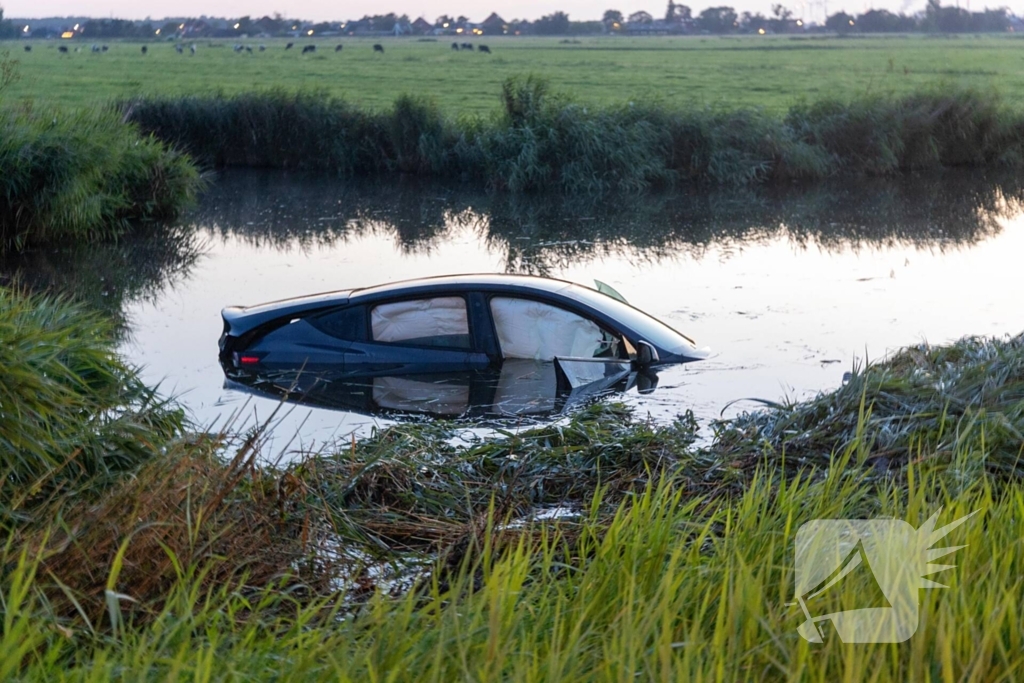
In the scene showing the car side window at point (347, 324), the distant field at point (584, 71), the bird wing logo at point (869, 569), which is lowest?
the car side window at point (347, 324)

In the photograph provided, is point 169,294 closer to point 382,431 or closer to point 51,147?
point 51,147

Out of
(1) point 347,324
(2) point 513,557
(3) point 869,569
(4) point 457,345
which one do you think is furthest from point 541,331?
(3) point 869,569

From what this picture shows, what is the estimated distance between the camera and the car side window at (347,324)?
→ 9.94 metres

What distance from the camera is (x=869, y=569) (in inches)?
138

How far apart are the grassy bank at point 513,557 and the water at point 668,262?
1.82m

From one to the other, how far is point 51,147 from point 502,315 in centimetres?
1240

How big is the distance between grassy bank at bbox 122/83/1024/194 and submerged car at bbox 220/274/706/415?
1733cm

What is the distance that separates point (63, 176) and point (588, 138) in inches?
526

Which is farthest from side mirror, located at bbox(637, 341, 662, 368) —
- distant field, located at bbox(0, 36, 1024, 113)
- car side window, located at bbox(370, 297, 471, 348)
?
distant field, located at bbox(0, 36, 1024, 113)

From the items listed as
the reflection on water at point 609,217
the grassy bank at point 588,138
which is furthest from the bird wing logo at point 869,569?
the grassy bank at point 588,138

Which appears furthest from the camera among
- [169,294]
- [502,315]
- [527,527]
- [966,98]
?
[966,98]

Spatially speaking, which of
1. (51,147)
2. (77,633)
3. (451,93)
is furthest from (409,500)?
(451,93)

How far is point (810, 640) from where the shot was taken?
10.4 feet

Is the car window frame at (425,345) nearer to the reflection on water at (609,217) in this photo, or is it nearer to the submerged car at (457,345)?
the submerged car at (457,345)
